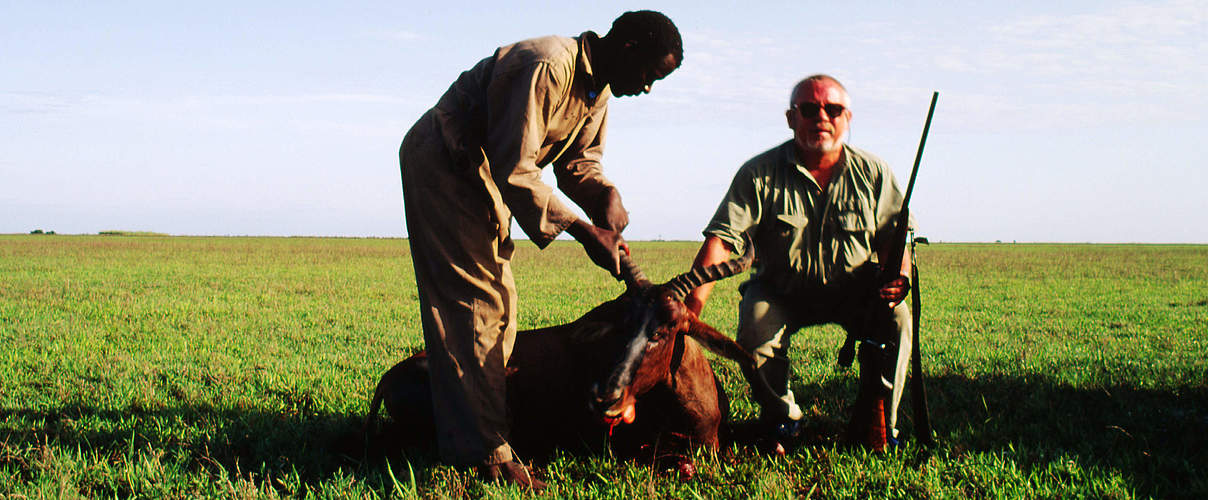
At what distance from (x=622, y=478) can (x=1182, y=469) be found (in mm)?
3183

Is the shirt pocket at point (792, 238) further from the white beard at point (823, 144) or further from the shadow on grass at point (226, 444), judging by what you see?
the shadow on grass at point (226, 444)

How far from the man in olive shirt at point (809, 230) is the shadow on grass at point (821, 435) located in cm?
69

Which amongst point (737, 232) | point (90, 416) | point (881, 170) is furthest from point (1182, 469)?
point (90, 416)

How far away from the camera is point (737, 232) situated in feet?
17.4

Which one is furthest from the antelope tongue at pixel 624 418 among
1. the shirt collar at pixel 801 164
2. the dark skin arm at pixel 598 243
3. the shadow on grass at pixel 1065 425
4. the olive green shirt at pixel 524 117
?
the shirt collar at pixel 801 164

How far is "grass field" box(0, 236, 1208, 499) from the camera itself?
4414 millimetres

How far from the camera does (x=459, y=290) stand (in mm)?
4410

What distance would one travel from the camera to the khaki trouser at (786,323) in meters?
5.25

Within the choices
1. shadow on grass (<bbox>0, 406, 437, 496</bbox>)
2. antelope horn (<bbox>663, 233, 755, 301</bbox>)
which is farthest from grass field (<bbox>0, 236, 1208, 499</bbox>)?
antelope horn (<bbox>663, 233, 755, 301</bbox>)

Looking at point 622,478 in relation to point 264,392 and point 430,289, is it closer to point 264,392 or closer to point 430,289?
point 430,289

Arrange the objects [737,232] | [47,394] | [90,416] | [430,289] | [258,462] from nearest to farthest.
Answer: [430,289] → [258,462] → [737,232] → [90,416] → [47,394]

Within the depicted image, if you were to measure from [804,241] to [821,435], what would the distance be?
1291 mm

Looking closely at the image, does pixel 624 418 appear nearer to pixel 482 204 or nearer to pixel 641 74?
pixel 482 204

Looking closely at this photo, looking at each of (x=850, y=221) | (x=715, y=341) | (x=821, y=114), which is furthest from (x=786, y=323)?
(x=821, y=114)
